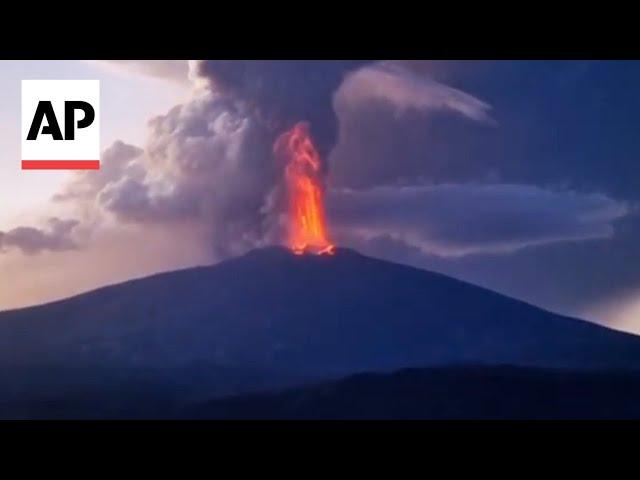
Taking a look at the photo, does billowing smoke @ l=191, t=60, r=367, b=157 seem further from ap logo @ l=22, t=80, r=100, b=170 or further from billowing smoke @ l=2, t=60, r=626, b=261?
ap logo @ l=22, t=80, r=100, b=170

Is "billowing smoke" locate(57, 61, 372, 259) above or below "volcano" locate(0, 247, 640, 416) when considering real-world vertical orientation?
above

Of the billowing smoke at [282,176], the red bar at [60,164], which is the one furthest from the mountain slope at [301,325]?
the red bar at [60,164]

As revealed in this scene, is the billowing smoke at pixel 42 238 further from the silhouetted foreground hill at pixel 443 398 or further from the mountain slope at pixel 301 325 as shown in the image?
the silhouetted foreground hill at pixel 443 398

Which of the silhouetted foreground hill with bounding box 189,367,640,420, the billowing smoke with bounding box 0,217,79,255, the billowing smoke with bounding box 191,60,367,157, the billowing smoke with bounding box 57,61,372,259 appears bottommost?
the silhouetted foreground hill with bounding box 189,367,640,420

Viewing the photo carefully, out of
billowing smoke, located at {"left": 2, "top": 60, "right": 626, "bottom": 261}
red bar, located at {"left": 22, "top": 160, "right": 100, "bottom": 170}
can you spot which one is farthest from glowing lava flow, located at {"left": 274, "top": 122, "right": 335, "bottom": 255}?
red bar, located at {"left": 22, "top": 160, "right": 100, "bottom": 170}

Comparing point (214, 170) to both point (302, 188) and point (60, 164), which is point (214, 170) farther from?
point (60, 164)

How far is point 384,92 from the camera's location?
4.05 meters

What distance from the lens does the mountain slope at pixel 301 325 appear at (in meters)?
3.98

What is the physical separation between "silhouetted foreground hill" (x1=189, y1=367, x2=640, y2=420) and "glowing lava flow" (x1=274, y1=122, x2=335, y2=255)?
58cm

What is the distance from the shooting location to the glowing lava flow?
4.00 m
